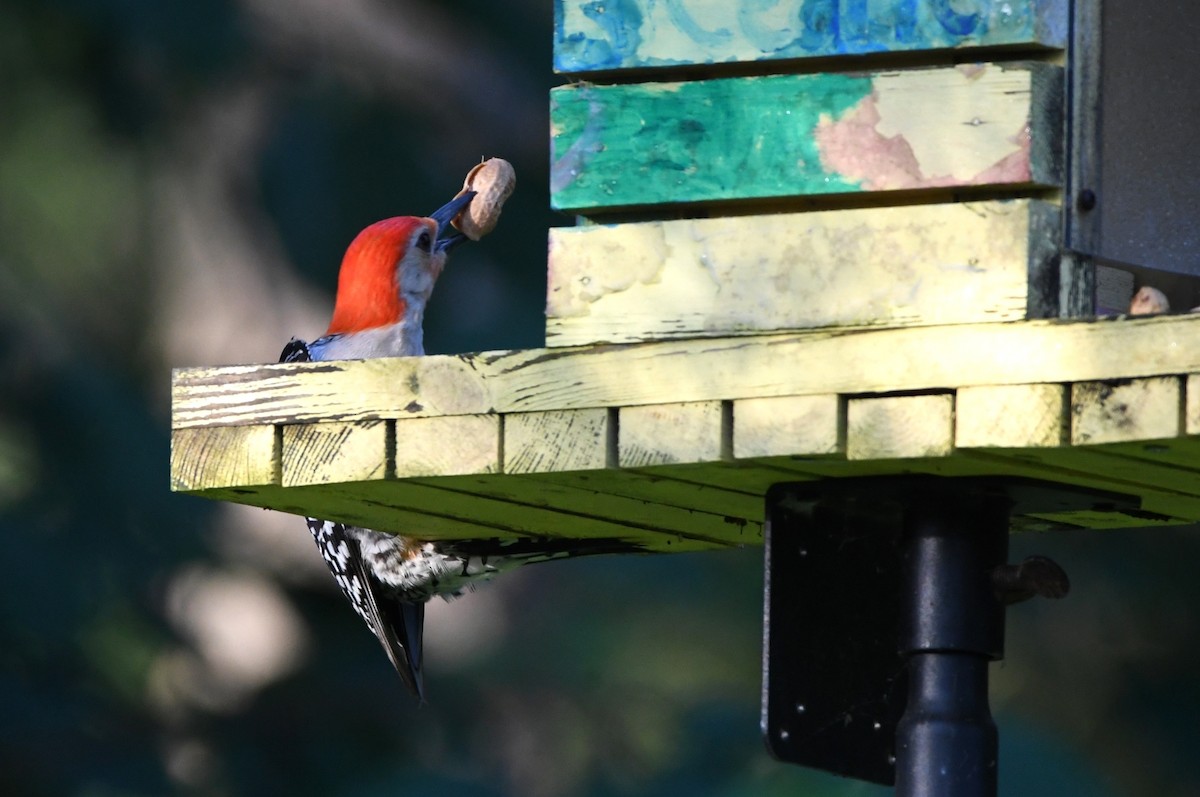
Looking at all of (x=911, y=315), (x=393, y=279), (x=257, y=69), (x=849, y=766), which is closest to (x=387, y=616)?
(x=393, y=279)

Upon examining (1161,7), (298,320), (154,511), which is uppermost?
(1161,7)

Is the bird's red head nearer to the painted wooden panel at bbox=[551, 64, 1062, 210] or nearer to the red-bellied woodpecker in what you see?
the red-bellied woodpecker

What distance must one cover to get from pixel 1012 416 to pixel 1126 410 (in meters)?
0.11

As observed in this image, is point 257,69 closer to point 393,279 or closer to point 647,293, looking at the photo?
point 393,279

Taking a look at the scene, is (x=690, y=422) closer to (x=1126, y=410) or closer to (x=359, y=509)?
(x=1126, y=410)

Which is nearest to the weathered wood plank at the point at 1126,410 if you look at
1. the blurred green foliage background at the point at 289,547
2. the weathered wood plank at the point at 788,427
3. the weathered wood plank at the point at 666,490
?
the weathered wood plank at the point at 788,427

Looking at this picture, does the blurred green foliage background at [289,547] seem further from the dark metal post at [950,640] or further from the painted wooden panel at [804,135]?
the painted wooden panel at [804,135]

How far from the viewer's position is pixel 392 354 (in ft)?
12.4

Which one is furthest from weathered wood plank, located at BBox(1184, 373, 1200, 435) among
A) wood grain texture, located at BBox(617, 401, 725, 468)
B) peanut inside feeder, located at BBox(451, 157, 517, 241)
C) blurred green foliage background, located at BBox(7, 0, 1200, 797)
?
blurred green foliage background, located at BBox(7, 0, 1200, 797)

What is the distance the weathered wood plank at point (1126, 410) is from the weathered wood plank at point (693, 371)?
16 mm

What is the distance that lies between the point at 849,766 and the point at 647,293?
2.08ft

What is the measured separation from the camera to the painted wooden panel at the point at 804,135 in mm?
2508

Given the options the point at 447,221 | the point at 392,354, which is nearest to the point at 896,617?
the point at 392,354

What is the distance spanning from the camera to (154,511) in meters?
5.91
